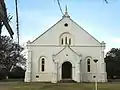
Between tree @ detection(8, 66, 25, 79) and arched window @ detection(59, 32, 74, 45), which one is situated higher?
arched window @ detection(59, 32, 74, 45)

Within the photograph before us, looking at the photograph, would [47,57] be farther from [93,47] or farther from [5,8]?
[5,8]

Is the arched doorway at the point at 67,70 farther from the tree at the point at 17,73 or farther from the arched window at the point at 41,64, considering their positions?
the tree at the point at 17,73

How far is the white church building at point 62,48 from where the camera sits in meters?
59.0

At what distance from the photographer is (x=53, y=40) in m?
60.2

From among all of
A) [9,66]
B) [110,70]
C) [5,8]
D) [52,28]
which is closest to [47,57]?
[52,28]

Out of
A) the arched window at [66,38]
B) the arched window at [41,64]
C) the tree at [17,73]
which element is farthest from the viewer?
the tree at [17,73]

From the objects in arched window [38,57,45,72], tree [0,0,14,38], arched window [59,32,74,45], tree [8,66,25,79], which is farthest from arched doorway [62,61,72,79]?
tree [0,0,14,38]

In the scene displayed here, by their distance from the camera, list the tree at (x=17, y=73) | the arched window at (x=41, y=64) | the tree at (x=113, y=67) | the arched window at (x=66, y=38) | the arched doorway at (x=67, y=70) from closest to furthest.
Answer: the arched doorway at (x=67, y=70)
the arched window at (x=41, y=64)
the arched window at (x=66, y=38)
the tree at (x=113, y=67)
the tree at (x=17, y=73)

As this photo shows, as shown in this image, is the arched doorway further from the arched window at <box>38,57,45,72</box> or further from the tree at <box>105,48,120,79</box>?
the tree at <box>105,48,120,79</box>

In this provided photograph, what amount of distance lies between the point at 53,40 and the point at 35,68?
626 centimetres

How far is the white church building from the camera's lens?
5897 centimetres

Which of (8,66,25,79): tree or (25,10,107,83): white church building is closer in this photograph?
(25,10,107,83): white church building

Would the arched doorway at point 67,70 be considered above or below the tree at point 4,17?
above

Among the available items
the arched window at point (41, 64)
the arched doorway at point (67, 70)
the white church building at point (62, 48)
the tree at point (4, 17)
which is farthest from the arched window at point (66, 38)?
the tree at point (4, 17)
